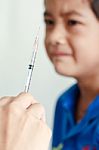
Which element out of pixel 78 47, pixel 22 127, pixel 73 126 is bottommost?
pixel 73 126

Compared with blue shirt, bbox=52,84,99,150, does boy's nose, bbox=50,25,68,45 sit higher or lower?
higher

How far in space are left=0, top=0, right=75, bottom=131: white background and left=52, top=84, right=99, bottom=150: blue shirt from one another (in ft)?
0.89

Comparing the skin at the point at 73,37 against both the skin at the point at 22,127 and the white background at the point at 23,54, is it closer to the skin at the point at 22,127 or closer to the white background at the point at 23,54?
the skin at the point at 22,127

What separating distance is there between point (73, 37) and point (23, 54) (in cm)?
48

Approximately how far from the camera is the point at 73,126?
0.94 metres

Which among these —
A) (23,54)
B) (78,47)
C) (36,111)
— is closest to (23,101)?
(36,111)

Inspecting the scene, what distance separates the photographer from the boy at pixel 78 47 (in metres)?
0.84

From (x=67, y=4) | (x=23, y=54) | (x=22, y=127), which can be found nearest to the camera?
(x=22, y=127)

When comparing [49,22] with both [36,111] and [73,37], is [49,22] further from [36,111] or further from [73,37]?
[36,111]

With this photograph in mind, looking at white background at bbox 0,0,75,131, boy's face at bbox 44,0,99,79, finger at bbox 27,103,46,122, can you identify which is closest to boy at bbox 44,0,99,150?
boy's face at bbox 44,0,99,79

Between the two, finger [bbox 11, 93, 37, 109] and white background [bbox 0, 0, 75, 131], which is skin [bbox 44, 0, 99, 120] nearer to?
finger [bbox 11, 93, 37, 109]

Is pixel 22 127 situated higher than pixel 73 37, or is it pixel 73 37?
pixel 73 37

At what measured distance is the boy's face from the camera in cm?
84

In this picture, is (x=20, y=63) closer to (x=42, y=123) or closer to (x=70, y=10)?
(x=70, y=10)
